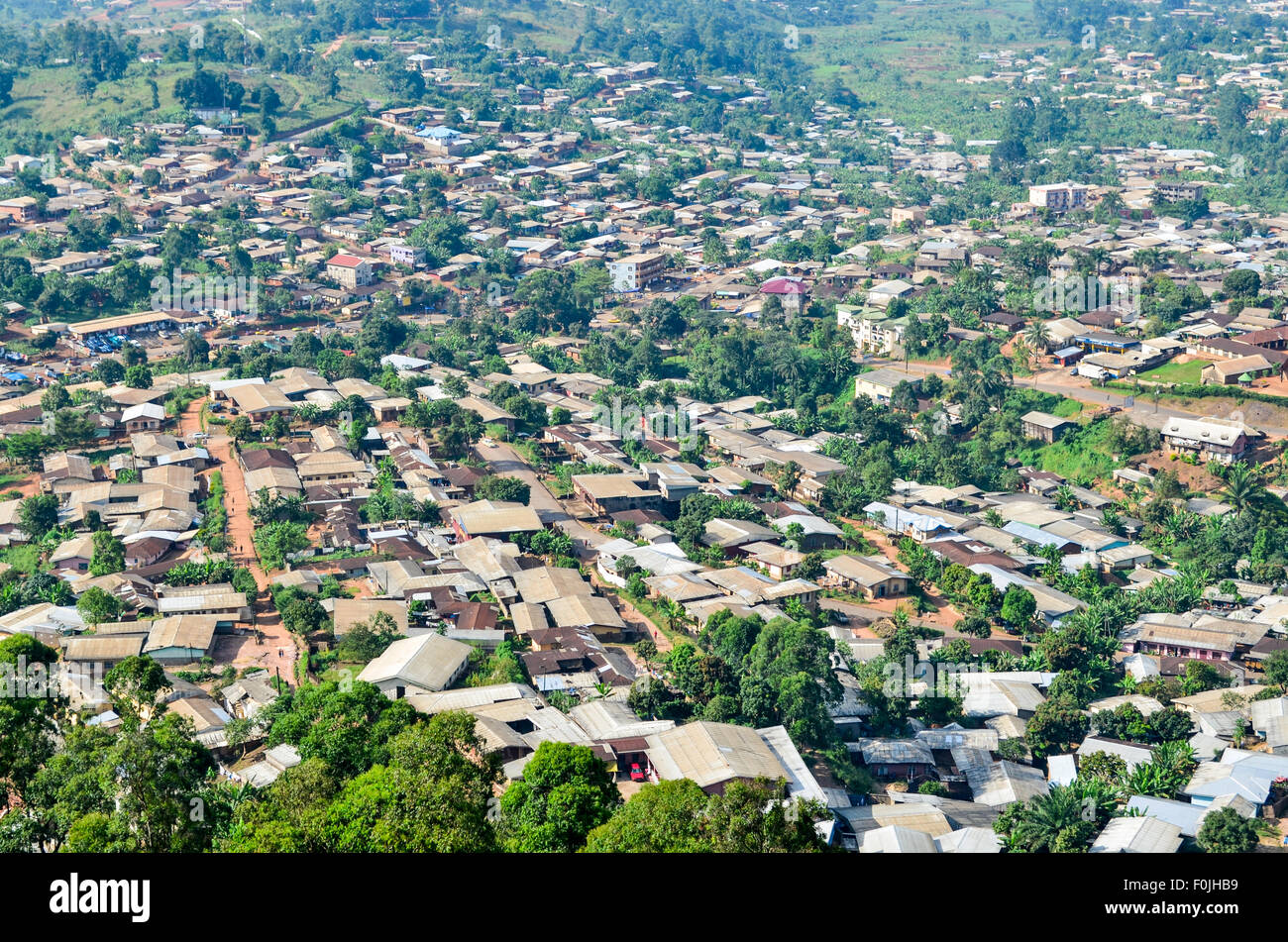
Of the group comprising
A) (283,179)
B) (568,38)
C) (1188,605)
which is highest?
(568,38)

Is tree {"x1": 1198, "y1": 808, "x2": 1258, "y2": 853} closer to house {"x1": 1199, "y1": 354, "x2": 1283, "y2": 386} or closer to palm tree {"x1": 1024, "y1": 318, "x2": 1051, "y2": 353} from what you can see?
house {"x1": 1199, "y1": 354, "x2": 1283, "y2": 386}

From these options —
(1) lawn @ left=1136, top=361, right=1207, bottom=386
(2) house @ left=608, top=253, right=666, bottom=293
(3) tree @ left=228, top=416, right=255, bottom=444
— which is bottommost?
(3) tree @ left=228, top=416, right=255, bottom=444

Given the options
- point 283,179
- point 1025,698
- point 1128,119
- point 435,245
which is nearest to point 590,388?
point 435,245

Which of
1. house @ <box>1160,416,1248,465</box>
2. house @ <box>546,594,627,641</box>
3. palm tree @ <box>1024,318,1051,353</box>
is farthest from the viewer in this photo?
palm tree @ <box>1024,318,1051,353</box>

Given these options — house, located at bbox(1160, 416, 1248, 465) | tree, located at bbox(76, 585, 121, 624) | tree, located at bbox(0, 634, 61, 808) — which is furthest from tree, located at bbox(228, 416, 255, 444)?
house, located at bbox(1160, 416, 1248, 465)

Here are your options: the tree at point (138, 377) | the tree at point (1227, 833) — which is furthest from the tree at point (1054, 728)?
the tree at point (138, 377)

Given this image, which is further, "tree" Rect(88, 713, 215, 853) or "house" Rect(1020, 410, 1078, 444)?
"house" Rect(1020, 410, 1078, 444)

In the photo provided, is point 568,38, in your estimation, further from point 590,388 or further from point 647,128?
point 590,388

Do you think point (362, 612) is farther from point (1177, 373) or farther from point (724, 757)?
point (1177, 373)
